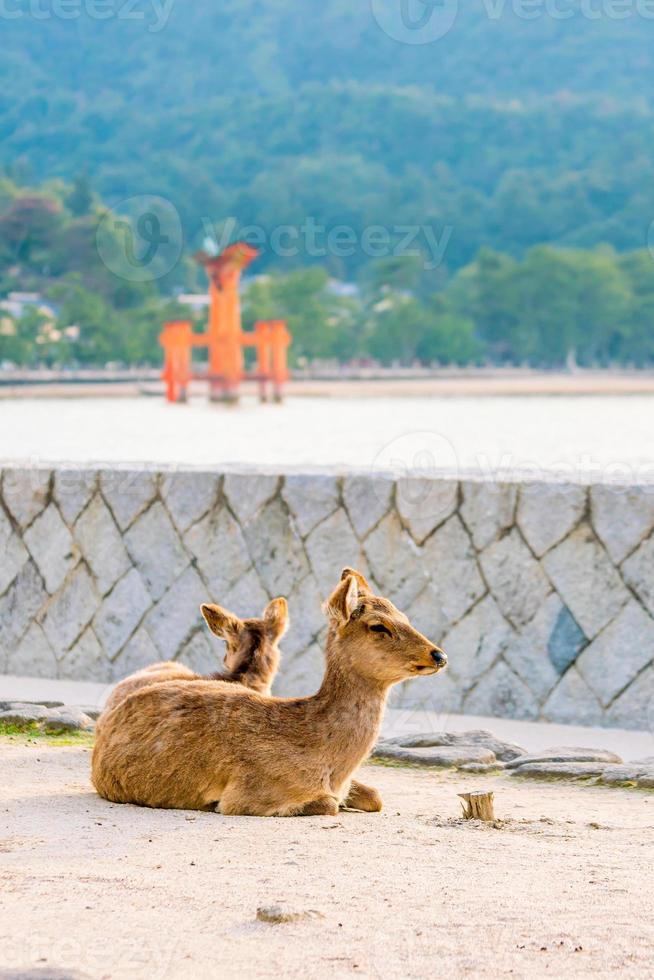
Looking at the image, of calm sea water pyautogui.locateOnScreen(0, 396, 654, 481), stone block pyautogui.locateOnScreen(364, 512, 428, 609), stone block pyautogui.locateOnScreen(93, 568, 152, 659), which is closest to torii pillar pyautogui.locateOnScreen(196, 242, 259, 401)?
calm sea water pyautogui.locateOnScreen(0, 396, 654, 481)

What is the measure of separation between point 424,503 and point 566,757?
67.7 inches

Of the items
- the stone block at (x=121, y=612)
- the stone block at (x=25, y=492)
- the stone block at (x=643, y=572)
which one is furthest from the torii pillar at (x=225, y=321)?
the stone block at (x=643, y=572)

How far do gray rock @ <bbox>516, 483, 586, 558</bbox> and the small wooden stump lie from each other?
247 cm

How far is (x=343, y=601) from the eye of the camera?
4.41 metres

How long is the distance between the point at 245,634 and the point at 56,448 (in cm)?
2709

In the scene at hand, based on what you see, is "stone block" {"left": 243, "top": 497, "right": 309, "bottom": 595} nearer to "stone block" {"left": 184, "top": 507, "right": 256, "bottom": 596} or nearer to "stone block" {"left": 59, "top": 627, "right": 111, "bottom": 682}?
"stone block" {"left": 184, "top": 507, "right": 256, "bottom": 596}

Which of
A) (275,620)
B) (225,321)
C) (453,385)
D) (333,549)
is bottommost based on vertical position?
(453,385)

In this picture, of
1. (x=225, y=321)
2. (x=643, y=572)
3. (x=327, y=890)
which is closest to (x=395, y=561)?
(x=643, y=572)

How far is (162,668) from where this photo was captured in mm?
5320

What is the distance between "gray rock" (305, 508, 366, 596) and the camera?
7055mm

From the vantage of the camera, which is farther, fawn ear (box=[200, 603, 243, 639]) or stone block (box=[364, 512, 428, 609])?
stone block (box=[364, 512, 428, 609])

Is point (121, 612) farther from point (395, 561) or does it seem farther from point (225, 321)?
point (225, 321)

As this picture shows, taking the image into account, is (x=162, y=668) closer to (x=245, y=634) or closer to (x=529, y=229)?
(x=245, y=634)

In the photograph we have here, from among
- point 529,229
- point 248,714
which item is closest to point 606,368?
point 529,229
